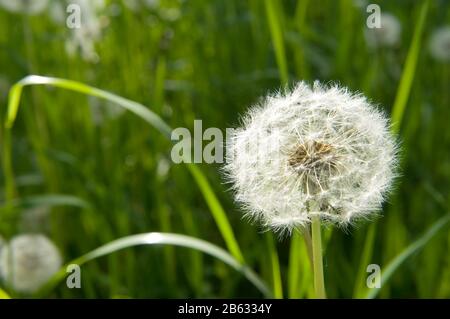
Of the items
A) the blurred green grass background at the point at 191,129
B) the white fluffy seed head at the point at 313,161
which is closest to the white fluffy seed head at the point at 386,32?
the blurred green grass background at the point at 191,129

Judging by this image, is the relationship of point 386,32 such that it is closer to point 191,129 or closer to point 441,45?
point 441,45

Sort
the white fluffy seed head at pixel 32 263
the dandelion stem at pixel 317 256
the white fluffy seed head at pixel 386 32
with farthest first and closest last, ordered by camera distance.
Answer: the white fluffy seed head at pixel 386 32, the white fluffy seed head at pixel 32 263, the dandelion stem at pixel 317 256

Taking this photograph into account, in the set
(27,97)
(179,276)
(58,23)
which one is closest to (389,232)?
(179,276)

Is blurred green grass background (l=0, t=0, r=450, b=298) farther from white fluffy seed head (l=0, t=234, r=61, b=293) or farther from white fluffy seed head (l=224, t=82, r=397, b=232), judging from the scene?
white fluffy seed head (l=224, t=82, r=397, b=232)

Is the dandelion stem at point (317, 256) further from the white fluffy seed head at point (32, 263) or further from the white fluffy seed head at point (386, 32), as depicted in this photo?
the white fluffy seed head at point (386, 32)

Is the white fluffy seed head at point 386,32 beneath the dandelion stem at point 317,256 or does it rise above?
above

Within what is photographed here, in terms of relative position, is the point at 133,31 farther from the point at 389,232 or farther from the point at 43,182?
the point at 389,232

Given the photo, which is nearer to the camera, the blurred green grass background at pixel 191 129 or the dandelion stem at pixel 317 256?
the dandelion stem at pixel 317 256

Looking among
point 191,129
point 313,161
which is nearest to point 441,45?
point 191,129
